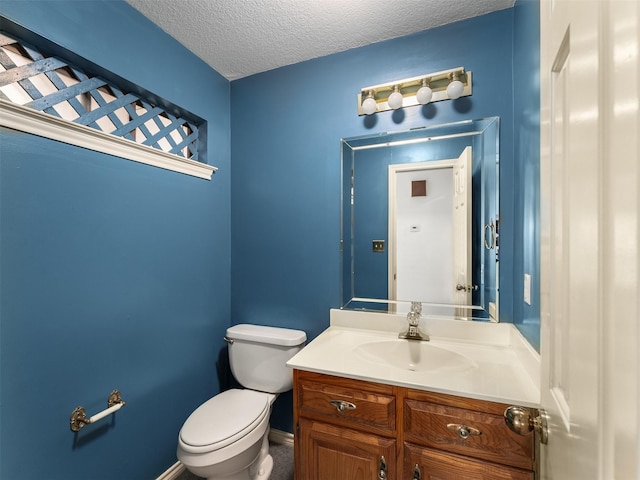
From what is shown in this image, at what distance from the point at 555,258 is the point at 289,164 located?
1.49 m

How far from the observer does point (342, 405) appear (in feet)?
3.63

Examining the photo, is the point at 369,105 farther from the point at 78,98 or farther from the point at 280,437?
the point at 280,437

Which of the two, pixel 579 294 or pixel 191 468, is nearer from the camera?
pixel 579 294

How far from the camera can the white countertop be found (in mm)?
972

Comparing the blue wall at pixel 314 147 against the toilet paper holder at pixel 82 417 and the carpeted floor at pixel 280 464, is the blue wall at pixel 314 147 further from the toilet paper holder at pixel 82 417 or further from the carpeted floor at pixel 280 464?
the toilet paper holder at pixel 82 417

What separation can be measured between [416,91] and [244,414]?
73.7 inches

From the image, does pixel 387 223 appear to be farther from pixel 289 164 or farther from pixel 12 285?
pixel 12 285

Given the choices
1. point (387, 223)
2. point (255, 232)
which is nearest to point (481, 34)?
point (387, 223)

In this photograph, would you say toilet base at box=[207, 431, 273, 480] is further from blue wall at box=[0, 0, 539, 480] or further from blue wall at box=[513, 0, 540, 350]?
blue wall at box=[513, 0, 540, 350]

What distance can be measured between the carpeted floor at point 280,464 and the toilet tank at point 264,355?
1.37 feet

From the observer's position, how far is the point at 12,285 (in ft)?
3.21

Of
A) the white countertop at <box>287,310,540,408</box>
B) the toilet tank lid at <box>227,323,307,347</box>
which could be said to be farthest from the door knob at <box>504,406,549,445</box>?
the toilet tank lid at <box>227,323,307,347</box>

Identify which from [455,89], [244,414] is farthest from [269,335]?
[455,89]

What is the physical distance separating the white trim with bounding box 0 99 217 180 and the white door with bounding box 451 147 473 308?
1472mm
